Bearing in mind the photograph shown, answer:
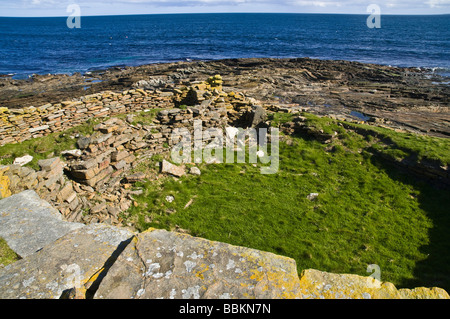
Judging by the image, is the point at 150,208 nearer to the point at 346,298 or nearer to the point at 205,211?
the point at 205,211

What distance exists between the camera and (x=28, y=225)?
5328 mm

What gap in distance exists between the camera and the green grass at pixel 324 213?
8664 millimetres

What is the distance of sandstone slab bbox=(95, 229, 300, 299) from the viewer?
309 cm

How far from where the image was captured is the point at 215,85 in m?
22.2

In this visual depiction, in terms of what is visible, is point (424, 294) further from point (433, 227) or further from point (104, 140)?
point (104, 140)

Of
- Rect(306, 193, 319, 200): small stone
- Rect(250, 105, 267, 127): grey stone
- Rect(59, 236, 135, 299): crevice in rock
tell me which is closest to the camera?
Rect(59, 236, 135, 299): crevice in rock

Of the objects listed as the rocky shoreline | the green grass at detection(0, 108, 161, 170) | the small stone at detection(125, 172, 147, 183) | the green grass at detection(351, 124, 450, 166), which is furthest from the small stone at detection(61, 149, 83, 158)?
the green grass at detection(351, 124, 450, 166)

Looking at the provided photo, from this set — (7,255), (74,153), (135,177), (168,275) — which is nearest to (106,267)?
(168,275)


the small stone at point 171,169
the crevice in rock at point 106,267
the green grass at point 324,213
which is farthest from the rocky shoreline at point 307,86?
the crevice in rock at point 106,267

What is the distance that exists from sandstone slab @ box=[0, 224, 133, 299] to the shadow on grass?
8300 millimetres

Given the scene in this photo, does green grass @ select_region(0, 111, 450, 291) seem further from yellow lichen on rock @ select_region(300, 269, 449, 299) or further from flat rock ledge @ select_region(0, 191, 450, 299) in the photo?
flat rock ledge @ select_region(0, 191, 450, 299)

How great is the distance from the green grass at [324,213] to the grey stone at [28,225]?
14.2 ft

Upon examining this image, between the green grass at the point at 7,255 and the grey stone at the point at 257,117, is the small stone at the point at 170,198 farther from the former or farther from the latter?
the grey stone at the point at 257,117
